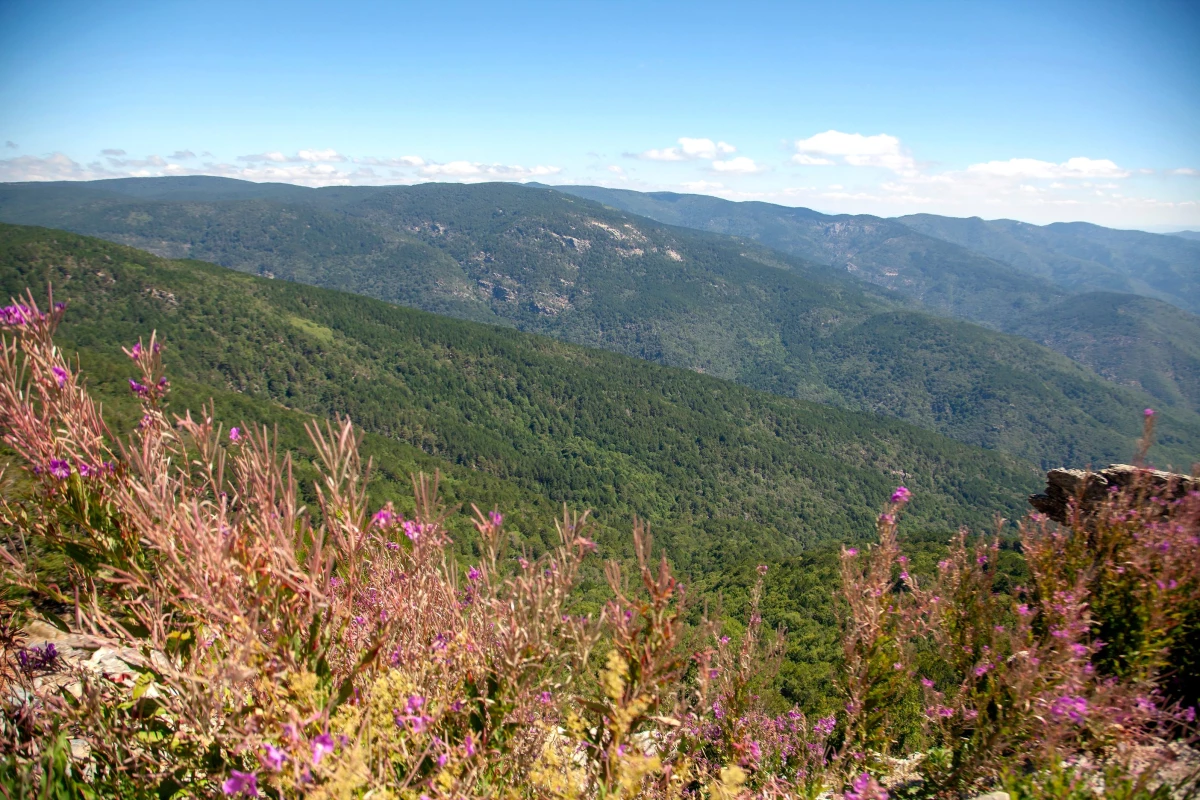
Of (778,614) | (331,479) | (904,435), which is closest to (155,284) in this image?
(778,614)

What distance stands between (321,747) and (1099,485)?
36.4 ft

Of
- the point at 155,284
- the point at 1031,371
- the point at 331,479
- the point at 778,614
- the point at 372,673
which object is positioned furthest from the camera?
the point at 1031,371

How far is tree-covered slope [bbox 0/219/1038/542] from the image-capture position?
95.7 m

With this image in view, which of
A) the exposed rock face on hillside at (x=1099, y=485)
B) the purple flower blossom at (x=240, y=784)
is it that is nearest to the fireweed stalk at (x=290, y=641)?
the purple flower blossom at (x=240, y=784)

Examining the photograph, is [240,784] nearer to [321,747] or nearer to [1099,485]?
[321,747]

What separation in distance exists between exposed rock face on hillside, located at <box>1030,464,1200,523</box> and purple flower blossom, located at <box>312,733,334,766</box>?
5509 mm

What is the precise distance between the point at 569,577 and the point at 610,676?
489mm

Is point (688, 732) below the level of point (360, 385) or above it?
above

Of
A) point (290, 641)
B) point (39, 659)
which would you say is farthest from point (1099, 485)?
point (39, 659)

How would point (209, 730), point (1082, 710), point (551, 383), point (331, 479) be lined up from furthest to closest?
point (551, 383)
point (1082, 710)
point (331, 479)
point (209, 730)

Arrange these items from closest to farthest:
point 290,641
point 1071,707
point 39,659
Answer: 1. point 290,641
2. point 39,659
3. point 1071,707

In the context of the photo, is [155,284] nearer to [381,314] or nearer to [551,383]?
[381,314]

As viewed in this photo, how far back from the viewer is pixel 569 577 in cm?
252

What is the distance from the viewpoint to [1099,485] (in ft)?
28.9
